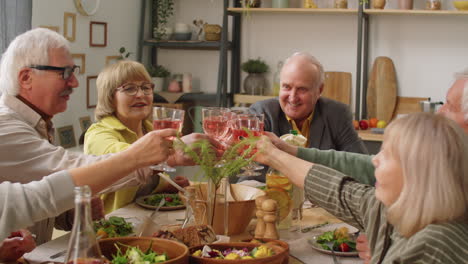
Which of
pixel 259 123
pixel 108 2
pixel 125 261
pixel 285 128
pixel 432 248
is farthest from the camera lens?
pixel 108 2

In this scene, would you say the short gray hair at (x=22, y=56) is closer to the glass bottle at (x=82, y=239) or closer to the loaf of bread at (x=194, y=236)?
the loaf of bread at (x=194, y=236)

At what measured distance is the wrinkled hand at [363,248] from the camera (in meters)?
1.83

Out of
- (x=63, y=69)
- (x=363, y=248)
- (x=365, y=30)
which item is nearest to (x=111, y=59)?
(x=365, y=30)

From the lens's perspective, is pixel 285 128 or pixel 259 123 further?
pixel 285 128

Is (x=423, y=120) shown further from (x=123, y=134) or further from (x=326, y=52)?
(x=326, y=52)

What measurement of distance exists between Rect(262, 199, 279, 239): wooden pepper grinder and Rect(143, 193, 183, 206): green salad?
59cm

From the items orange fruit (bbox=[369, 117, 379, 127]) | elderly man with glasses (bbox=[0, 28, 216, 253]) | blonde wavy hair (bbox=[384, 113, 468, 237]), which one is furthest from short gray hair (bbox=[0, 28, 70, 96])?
orange fruit (bbox=[369, 117, 379, 127])

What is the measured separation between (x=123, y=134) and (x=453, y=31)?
3180 mm

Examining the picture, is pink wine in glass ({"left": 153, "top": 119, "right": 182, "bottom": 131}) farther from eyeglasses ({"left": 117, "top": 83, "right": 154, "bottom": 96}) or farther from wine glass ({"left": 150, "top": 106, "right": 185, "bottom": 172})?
eyeglasses ({"left": 117, "top": 83, "right": 154, "bottom": 96})

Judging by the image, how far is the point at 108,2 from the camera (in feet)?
17.2

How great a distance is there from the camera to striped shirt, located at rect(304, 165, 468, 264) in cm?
138

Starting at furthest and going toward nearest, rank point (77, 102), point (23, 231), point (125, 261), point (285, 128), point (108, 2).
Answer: point (108, 2), point (77, 102), point (285, 128), point (23, 231), point (125, 261)

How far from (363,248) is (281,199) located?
1.58 ft

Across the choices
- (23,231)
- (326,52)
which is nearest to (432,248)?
(23,231)
